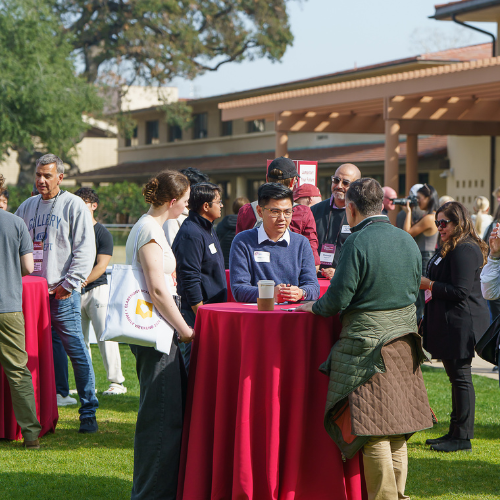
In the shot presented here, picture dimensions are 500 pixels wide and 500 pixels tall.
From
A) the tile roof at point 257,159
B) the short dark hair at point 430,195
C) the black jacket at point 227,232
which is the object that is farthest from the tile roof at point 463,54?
the black jacket at point 227,232

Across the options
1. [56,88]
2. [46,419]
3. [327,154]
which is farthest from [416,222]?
[56,88]

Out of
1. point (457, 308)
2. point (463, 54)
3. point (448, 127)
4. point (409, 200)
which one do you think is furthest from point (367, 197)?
point (463, 54)

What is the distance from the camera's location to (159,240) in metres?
4.24

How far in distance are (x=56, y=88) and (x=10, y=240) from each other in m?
26.7

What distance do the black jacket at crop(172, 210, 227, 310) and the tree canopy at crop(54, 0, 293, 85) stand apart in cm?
2991

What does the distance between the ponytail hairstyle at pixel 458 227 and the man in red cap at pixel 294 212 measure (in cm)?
112

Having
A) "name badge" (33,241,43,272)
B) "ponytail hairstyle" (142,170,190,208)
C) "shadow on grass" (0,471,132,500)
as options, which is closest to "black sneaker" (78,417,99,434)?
"shadow on grass" (0,471,132,500)

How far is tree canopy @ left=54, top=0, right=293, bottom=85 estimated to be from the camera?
1346 inches

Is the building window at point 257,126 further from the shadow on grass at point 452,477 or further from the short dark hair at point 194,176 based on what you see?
the shadow on grass at point 452,477

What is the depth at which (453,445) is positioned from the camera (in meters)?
5.79

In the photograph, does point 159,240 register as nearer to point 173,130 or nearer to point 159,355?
point 159,355

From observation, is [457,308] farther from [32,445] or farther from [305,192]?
[32,445]

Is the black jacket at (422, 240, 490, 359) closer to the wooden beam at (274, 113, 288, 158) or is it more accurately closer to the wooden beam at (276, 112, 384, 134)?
the wooden beam at (274, 113, 288, 158)

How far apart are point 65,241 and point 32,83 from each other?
26.0 meters
